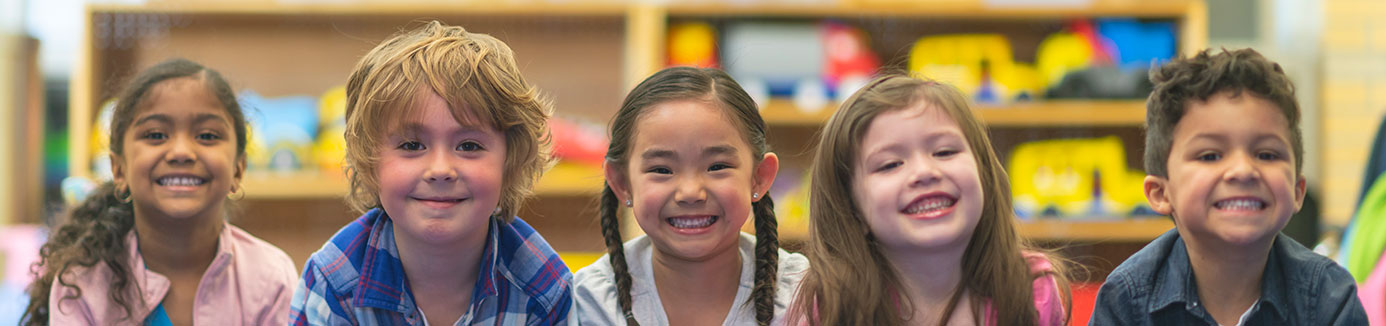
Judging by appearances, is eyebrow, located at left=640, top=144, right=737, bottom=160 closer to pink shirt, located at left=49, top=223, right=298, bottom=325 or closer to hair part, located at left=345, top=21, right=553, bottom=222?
hair part, located at left=345, top=21, right=553, bottom=222

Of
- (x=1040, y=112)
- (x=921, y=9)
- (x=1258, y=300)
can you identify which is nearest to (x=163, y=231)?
(x=1258, y=300)

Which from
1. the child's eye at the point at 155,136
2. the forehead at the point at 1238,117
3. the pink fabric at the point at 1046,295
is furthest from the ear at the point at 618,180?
the forehead at the point at 1238,117

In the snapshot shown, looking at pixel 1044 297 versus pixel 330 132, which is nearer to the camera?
pixel 1044 297

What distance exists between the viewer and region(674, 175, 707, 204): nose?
1.49 metres

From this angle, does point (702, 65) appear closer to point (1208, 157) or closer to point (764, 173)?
point (764, 173)

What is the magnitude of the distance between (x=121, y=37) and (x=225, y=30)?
33cm

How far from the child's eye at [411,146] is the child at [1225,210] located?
967 mm

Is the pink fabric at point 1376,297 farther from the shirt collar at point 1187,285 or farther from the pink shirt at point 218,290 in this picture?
the pink shirt at point 218,290

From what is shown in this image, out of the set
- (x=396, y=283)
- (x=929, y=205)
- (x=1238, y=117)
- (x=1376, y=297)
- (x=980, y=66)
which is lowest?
(x=1376, y=297)

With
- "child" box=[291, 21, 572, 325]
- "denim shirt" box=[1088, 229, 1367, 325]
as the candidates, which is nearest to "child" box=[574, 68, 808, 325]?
"child" box=[291, 21, 572, 325]

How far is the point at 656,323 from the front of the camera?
1.58m

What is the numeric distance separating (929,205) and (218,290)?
44.2 inches

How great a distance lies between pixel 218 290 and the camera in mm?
1706

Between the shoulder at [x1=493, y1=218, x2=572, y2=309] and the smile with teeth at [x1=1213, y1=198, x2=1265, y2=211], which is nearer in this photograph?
the smile with teeth at [x1=1213, y1=198, x2=1265, y2=211]
